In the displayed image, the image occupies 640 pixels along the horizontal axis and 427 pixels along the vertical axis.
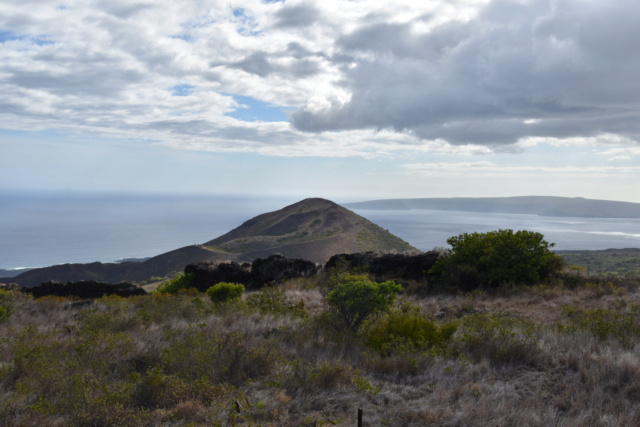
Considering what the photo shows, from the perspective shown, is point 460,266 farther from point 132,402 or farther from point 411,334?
point 132,402

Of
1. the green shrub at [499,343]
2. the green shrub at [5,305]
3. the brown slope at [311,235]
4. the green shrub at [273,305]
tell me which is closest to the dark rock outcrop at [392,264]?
the green shrub at [273,305]

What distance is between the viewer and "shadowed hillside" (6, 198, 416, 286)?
61219 millimetres

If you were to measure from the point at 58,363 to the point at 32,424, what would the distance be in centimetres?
188

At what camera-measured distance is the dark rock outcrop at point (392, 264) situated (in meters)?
17.1

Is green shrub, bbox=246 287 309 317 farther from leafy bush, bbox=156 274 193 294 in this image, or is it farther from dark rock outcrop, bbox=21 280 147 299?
dark rock outcrop, bbox=21 280 147 299

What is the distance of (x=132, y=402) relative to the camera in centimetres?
506

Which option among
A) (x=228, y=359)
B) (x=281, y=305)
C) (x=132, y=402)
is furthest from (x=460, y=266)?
(x=132, y=402)

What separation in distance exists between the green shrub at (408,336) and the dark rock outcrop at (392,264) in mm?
9178

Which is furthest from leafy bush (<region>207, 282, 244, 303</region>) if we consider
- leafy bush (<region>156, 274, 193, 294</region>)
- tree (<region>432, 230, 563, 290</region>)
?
tree (<region>432, 230, 563, 290</region>)

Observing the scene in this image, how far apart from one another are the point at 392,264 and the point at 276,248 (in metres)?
48.5

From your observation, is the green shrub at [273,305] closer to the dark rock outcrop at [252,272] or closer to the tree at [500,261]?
the tree at [500,261]

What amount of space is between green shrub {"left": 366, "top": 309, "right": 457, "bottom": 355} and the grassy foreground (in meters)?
0.02

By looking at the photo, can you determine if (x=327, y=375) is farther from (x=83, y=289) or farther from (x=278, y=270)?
(x=83, y=289)

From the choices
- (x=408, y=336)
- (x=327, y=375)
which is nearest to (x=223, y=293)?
(x=408, y=336)
